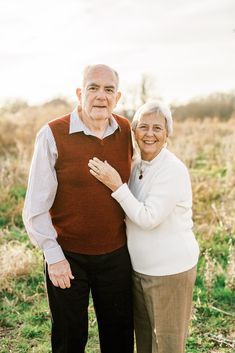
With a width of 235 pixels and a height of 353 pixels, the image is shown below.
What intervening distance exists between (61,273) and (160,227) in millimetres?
600

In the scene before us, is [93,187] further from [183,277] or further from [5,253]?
[5,253]

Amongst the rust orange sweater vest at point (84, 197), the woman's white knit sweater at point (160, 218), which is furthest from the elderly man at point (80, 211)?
the woman's white knit sweater at point (160, 218)

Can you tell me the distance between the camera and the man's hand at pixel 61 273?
246 cm

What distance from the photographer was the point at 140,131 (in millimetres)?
2531

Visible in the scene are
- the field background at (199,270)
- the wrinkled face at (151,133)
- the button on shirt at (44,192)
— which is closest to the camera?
the button on shirt at (44,192)

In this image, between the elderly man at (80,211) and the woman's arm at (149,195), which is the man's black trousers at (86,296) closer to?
the elderly man at (80,211)

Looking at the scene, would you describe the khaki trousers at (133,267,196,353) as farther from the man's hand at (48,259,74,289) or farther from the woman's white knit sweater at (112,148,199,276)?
the man's hand at (48,259,74,289)

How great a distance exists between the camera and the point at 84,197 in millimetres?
2434

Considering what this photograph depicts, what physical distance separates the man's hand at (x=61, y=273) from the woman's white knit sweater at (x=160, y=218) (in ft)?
1.25

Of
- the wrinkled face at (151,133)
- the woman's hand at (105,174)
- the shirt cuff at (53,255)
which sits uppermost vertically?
the wrinkled face at (151,133)

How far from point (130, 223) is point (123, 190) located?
26 cm

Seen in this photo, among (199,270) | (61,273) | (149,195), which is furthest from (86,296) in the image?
(199,270)

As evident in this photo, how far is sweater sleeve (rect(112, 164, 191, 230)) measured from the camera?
7.82 ft

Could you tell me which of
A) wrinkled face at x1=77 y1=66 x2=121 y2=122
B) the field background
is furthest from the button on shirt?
the field background
